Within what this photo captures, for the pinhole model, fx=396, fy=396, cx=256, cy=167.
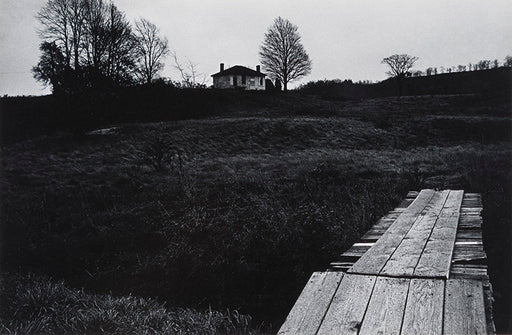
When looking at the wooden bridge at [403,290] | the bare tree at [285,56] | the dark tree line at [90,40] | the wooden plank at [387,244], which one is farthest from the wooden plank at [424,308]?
the bare tree at [285,56]

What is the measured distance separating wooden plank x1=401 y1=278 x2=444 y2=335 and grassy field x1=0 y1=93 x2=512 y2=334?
2.16 meters

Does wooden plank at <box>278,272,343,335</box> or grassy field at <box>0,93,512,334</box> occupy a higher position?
wooden plank at <box>278,272,343,335</box>

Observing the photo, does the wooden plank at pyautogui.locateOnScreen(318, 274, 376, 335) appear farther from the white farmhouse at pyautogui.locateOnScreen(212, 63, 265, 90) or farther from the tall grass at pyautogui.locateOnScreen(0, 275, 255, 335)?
the white farmhouse at pyautogui.locateOnScreen(212, 63, 265, 90)

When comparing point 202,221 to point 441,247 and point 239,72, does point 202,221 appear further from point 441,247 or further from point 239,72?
point 239,72

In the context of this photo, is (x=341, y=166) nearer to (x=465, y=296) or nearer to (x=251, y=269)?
(x=251, y=269)

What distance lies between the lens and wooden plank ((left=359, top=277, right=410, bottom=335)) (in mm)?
2109

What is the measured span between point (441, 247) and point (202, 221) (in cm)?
510

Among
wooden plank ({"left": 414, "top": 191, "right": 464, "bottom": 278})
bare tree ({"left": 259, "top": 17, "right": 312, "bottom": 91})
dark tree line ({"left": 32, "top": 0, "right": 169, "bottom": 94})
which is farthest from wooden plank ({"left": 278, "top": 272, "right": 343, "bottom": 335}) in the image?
bare tree ({"left": 259, "top": 17, "right": 312, "bottom": 91})

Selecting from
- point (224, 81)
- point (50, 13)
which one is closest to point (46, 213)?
point (50, 13)

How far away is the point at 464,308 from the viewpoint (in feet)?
7.30

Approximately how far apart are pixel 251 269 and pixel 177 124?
15.9 meters

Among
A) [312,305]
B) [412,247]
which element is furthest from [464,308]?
[412,247]

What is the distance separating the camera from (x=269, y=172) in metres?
11.5

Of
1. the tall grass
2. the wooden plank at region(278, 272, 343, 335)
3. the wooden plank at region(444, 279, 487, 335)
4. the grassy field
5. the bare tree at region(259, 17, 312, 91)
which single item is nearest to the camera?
the wooden plank at region(444, 279, 487, 335)
